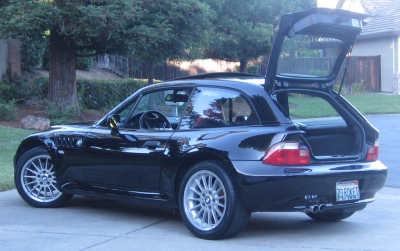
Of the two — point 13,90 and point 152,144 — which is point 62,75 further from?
point 152,144

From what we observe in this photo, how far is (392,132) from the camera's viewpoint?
1644 centimetres

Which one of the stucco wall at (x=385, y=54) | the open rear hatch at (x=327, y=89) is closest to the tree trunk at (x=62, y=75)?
the open rear hatch at (x=327, y=89)

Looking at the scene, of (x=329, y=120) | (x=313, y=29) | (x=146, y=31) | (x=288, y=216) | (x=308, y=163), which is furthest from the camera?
(x=146, y=31)

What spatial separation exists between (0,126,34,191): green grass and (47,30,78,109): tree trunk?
253cm

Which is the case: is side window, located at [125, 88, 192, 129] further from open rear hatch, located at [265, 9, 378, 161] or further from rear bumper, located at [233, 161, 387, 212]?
rear bumper, located at [233, 161, 387, 212]

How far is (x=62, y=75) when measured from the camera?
53.7 ft

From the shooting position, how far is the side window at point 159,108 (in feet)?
21.9

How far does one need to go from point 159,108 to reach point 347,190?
8.29 feet

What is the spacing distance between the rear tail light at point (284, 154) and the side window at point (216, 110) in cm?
49

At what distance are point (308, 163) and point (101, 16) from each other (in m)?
9.11

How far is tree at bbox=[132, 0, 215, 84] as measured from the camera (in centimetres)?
1482

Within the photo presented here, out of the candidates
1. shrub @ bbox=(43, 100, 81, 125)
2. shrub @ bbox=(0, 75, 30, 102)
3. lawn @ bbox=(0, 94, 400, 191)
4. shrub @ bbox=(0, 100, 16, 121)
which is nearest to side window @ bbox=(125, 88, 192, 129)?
lawn @ bbox=(0, 94, 400, 191)

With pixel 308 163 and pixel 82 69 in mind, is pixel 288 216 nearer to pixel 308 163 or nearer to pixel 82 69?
pixel 308 163

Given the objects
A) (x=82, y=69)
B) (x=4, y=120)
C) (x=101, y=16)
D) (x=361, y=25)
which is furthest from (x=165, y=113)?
(x=82, y=69)
